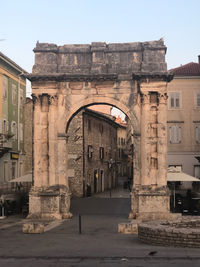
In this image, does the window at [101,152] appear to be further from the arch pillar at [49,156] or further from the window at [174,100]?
the arch pillar at [49,156]

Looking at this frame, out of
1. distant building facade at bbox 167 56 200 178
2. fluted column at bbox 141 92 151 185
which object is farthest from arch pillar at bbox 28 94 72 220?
distant building facade at bbox 167 56 200 178

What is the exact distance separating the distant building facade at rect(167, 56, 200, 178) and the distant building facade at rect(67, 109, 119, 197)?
7.90m

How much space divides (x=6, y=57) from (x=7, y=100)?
3.86 metres

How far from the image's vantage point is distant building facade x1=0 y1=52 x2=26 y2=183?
38.5m

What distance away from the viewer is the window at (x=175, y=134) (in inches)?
1673

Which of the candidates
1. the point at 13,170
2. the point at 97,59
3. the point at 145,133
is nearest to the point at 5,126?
the point at 13,170

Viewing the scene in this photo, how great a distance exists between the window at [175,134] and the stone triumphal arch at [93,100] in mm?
18040

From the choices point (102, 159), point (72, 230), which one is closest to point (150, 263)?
point (72, 230)

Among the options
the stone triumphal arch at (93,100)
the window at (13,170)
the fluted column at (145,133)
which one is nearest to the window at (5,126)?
the window at (13,170)

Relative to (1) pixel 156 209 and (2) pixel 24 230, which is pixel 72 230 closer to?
(2) pixel 24 230

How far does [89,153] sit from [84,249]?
2944cm

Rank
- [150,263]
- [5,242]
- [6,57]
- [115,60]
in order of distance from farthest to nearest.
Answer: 1. [6,57]
2. [115,60]
3. [5,242]
4. [150,263]

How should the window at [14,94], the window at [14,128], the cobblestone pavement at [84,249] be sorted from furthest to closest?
the window at [14,94]
the window at [14,128]
the cobblestone pavement at [84,249]

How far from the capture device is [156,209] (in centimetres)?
2397
